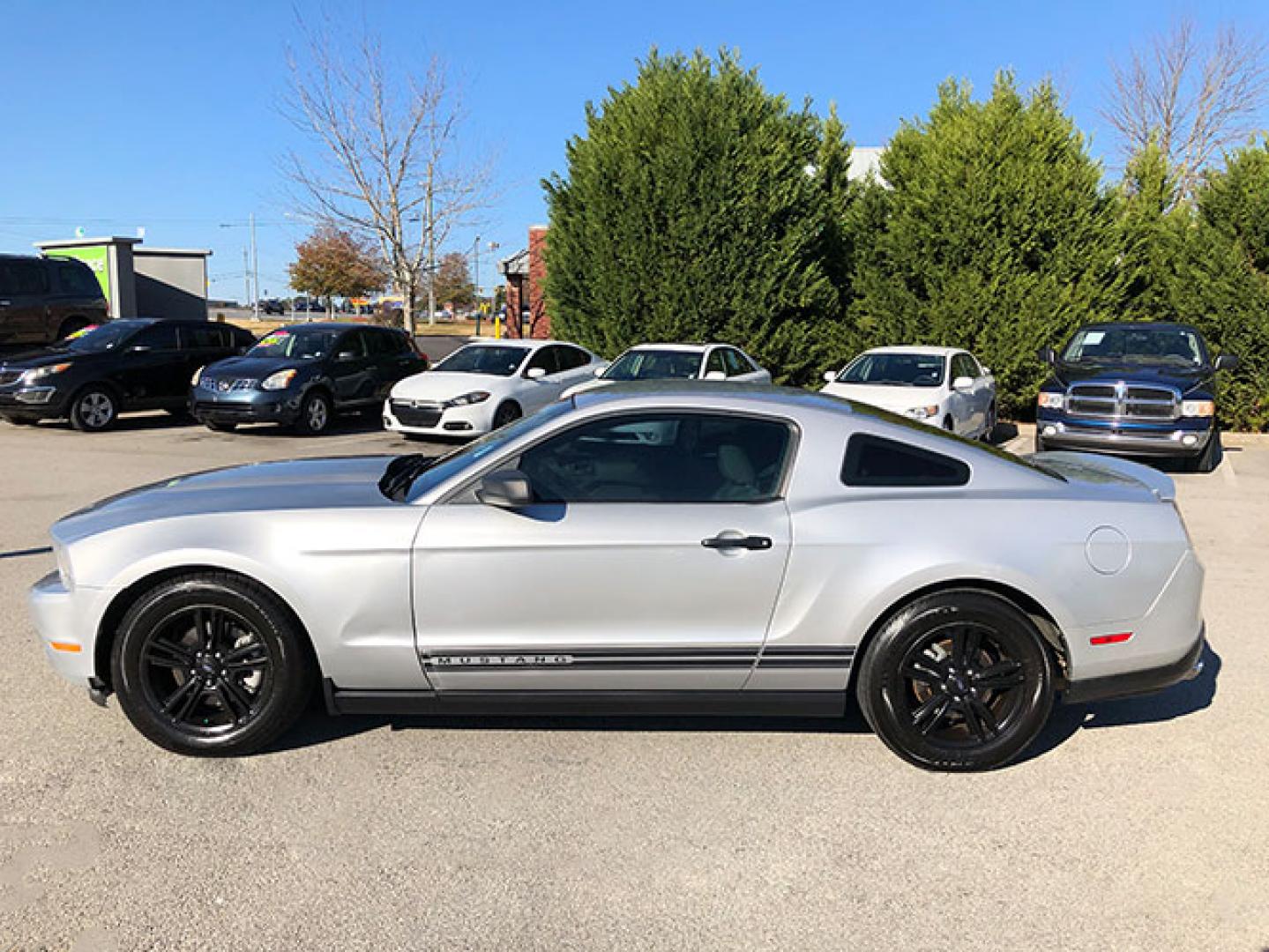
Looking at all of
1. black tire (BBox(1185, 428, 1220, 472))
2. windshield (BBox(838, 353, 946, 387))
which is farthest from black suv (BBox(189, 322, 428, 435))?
black tire (BBox(1185, 428, 1220, 472))

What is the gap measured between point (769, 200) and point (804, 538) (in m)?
14.1

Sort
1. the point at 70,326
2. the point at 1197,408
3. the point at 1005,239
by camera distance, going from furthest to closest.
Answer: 1. the point at 70,326
2. the point at 1005,239
3. the point at 1197,408

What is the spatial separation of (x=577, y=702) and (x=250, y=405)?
11385mm

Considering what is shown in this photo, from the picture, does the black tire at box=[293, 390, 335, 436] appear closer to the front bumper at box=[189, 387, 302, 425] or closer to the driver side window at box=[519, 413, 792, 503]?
the front bumper at box=[189, 387, 302, 425]

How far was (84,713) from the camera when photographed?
420 centimetres

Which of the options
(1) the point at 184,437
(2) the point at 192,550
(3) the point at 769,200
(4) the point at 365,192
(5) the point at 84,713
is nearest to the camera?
(2) the point at 192,550

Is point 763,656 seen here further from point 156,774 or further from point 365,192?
point 365,192

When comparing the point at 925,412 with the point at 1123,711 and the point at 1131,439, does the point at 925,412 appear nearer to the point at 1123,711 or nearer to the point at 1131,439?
the point at 1131,439

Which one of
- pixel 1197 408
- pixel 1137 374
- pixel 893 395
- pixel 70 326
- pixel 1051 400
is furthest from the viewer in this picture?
pixel 70 326

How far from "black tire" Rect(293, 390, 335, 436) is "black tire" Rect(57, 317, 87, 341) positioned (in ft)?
22.6

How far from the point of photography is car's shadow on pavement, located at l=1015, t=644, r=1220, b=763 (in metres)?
4.12

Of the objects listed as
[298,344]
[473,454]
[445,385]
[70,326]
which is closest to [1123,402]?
[445,385]

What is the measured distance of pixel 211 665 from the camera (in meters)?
3.71

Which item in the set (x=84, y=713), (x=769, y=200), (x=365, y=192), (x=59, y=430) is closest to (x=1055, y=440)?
(x=769, y=200)
